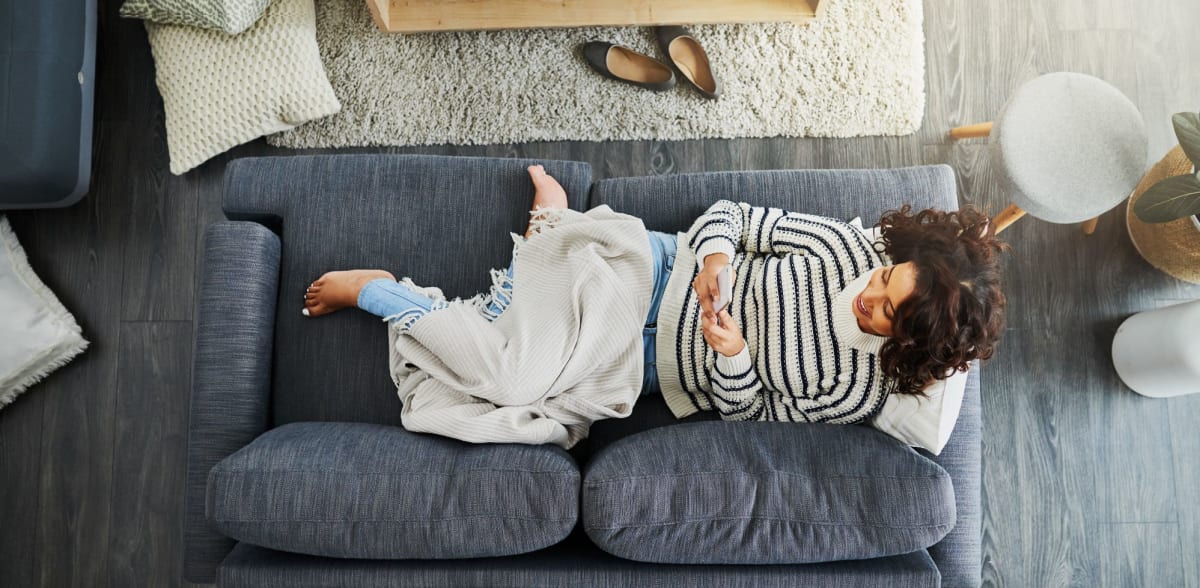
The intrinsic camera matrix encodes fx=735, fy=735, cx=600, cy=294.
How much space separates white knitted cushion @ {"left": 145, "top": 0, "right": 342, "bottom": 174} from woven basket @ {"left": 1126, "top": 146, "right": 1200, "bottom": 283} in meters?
2.08

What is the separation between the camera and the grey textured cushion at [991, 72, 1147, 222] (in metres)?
1.61

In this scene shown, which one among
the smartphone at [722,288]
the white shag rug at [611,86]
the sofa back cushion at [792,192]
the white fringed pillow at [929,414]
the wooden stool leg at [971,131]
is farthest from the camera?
the white shag rug at [611,86]

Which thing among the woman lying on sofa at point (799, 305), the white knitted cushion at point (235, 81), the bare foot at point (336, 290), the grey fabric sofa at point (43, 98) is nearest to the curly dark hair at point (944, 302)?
the woman lying on sofa at point (799, 305)

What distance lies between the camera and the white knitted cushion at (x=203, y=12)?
180 centimetres

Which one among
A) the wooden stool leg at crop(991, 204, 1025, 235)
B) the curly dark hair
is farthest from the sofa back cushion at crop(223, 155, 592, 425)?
the wooden stool leg at crop(991, 204, 1025, 235)

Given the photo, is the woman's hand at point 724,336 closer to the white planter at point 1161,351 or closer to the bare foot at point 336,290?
the bare foot at point 336,290

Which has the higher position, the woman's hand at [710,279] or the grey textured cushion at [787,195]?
the grey textured cushion at [787,195]

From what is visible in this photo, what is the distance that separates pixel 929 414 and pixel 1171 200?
0.77 m

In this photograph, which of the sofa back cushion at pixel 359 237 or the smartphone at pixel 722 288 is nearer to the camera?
the smartphone at pixel 722 288

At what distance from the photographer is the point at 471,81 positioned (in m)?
2.06

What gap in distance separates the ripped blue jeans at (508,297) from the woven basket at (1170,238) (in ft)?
3.67

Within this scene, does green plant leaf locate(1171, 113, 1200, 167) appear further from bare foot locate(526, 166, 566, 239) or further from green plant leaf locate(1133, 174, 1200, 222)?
bare foot locate(526, 166, 566, 239)

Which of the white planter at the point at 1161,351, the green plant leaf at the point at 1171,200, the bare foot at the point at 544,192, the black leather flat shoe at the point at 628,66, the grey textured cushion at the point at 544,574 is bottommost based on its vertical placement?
the grey textured cushion at the point at 544,574

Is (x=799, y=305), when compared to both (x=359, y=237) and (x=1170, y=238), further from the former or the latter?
(x=1170, y=238)
